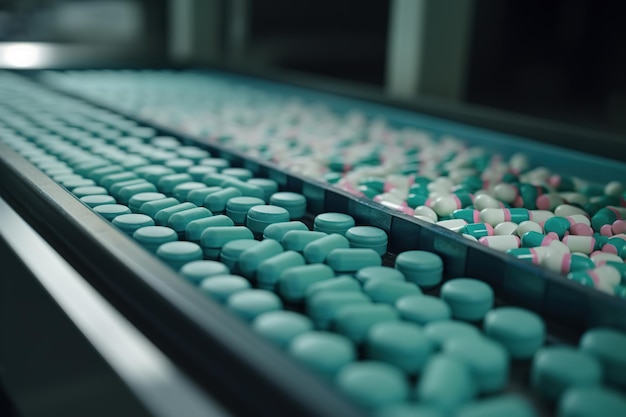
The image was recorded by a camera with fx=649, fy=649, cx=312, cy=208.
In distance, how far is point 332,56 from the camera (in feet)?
19.5

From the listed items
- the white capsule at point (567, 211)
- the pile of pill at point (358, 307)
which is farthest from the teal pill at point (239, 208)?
the white capsule at point (567, 211)

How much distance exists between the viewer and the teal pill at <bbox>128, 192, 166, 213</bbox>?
1470 millimetres

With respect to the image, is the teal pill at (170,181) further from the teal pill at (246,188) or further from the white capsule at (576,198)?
the white capsule at (576,198)

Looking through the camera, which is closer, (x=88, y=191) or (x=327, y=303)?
(x=327, y=303)

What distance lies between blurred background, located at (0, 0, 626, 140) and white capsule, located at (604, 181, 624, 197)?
4.64 feet

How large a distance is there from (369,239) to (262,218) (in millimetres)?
256

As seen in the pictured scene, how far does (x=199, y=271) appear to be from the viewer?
1.05 meters

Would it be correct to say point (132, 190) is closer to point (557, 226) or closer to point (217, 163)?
point (217, 163)

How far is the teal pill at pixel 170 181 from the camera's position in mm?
1648

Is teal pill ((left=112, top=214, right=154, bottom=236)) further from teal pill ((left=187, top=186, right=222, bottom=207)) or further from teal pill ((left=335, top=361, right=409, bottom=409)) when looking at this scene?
teal pill ((left=335, top=361, right=409, bottom=409))

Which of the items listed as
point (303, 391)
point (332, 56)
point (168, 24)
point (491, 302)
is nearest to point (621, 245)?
point (491, 302)

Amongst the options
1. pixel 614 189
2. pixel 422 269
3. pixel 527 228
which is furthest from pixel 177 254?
pixel 614 189

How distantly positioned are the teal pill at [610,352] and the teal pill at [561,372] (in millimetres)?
13

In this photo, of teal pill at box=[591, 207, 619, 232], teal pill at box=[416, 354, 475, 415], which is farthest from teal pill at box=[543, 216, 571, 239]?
teal pill at box=[416, 354, 475, 415]
